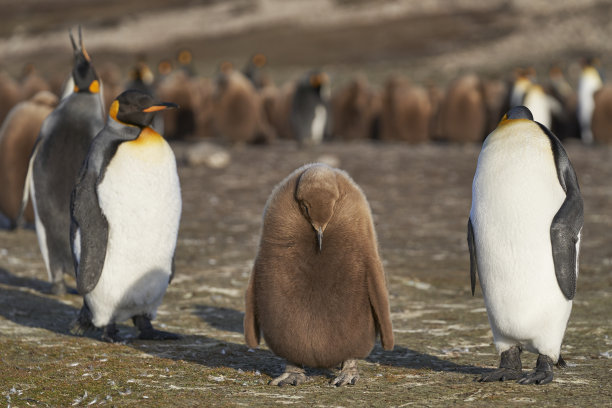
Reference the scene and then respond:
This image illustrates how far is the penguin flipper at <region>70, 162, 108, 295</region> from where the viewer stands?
5285mm

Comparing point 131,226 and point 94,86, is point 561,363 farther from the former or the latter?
point 94,86

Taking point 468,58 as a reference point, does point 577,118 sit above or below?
below

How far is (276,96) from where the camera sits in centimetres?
2238

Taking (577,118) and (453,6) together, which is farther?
(453,6)

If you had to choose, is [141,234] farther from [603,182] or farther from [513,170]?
[603,182]

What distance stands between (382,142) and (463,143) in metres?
1.77

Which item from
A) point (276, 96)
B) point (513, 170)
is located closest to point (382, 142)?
point (276, 96)

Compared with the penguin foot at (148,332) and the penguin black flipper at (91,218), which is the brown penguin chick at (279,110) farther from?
the penguin foot at (148,332)

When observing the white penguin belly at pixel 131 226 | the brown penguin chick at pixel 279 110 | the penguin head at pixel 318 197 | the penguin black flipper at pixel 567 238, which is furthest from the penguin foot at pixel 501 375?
the brown penguin chick at pixel 279 110

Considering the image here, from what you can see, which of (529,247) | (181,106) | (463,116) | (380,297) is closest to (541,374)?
(529,247)

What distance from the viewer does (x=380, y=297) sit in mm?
4203

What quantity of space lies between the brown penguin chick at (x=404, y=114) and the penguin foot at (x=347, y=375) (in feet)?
49.6

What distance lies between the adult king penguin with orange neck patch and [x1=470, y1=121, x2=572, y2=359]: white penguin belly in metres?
1.88

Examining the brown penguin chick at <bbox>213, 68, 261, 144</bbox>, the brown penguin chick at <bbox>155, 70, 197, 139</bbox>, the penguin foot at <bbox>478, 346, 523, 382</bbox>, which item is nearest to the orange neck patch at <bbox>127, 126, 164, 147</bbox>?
the penguin foot at <bbox>478, 346, 523, 382</bbox>
